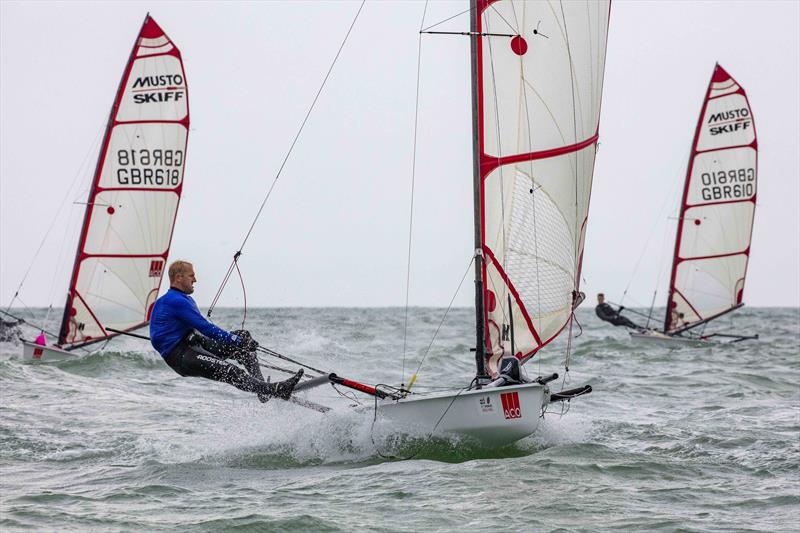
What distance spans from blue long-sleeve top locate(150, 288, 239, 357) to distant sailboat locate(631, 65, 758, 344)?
63.2ft

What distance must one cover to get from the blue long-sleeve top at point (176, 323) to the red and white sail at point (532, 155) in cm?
248

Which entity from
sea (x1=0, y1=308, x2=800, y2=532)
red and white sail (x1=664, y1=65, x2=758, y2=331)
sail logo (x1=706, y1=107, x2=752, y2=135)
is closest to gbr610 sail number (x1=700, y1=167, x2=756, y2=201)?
red and white sail (x1=664, y1=65, x2=758, y2=331)

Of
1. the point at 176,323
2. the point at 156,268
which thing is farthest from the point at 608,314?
the point at 176,323

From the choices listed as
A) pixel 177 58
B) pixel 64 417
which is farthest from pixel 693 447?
pixel 177 58

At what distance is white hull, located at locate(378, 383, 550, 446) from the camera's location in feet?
25.4

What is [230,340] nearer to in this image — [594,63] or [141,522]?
[141,522]

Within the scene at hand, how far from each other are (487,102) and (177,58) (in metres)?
10.8

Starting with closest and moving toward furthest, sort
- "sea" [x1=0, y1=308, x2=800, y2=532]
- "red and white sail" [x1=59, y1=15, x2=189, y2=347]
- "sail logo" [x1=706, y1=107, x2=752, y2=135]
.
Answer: "sea" [x1=0, y1=308, x2=800, y2=532], "red and white sail" [x1=59, y1=15, x2=189, y2=347], "sail logo" [x1=706, y1=107, x2=752, y2=135]

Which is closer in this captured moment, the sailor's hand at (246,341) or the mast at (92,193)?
the sailor's hand at (246,341)

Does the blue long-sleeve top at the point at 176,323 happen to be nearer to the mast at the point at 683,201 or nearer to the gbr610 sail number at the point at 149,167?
the gbr610 sail number at the point at 149,167

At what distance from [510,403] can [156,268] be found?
39.6ft

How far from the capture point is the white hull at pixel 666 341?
83.0 feet

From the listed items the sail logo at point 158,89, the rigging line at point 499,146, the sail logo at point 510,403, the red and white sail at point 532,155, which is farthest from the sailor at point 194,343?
the sail logo at point 158,89

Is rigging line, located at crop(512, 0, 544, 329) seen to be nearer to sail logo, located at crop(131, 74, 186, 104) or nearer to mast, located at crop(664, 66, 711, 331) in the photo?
sail logo, located at crop(131, 74, 186, 104)
